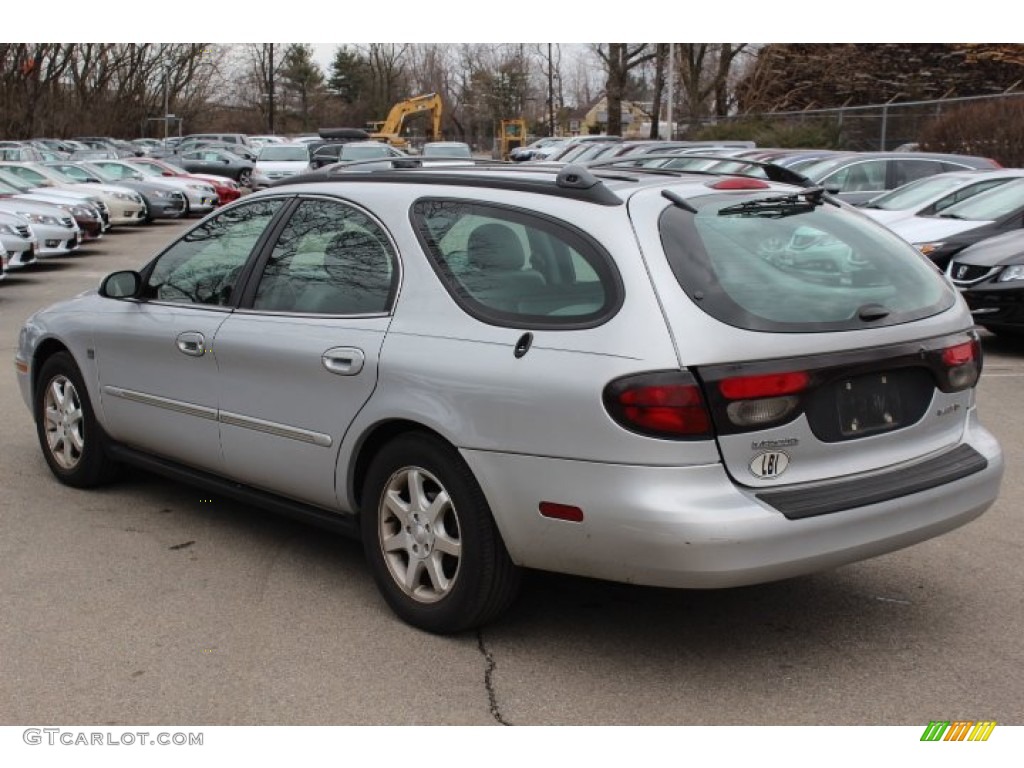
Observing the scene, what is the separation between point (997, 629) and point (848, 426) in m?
1.08

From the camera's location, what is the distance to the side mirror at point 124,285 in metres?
5.71

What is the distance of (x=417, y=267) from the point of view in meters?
4.37

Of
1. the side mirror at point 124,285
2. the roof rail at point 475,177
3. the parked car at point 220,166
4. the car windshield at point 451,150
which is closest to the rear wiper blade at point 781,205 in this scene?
the roof rail at point 475,177

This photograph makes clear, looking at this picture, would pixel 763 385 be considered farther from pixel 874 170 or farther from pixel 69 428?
pixel 874 170

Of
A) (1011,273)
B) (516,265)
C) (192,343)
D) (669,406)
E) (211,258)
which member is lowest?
(1011,273)

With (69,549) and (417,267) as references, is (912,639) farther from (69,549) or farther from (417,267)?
(69,549)

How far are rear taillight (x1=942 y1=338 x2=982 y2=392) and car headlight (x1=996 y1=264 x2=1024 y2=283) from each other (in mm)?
6303

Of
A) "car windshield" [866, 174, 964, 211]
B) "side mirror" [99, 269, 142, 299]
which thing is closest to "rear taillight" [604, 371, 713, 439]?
"side mirror" [99, 269, 142, 299]

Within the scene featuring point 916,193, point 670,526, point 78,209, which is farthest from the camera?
point 78,209

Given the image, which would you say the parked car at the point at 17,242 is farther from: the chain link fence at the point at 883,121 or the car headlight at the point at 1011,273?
the chain link fence at the point at 883,121

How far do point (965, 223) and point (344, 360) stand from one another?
9.82m

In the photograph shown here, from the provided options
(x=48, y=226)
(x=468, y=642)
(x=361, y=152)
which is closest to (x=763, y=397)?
(x=468, y=642)

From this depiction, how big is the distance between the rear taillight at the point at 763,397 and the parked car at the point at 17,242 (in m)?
14.6

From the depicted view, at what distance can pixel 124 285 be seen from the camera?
5730 millimetres
